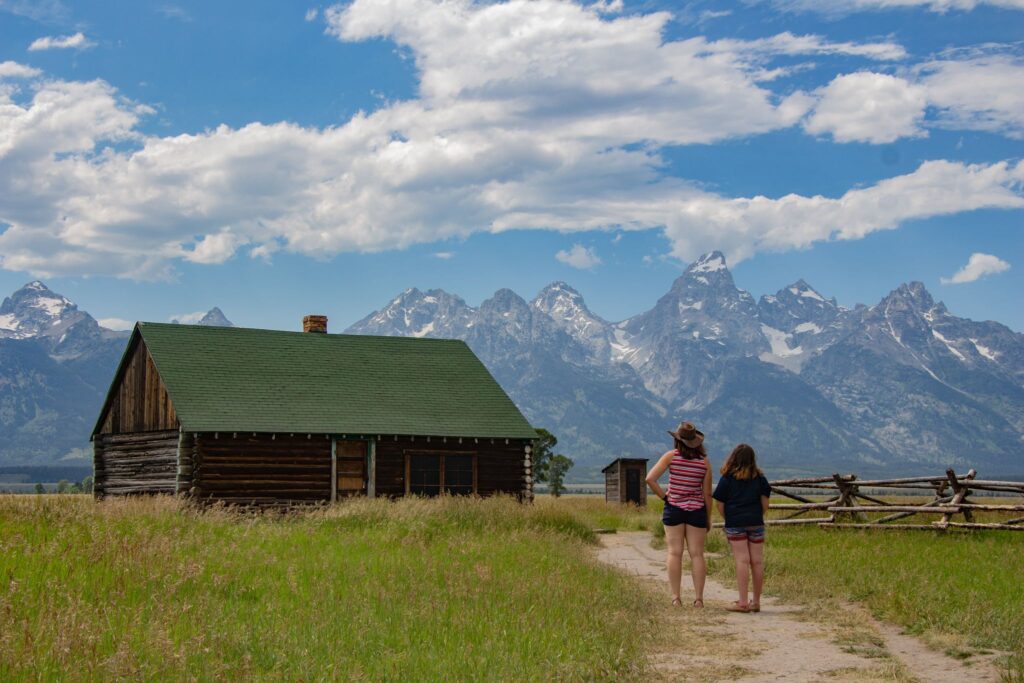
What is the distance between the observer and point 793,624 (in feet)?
38.8

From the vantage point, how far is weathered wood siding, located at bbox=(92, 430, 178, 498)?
30.9 metres

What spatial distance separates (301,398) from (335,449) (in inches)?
84.0

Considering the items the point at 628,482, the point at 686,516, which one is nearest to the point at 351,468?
the point at 628,482

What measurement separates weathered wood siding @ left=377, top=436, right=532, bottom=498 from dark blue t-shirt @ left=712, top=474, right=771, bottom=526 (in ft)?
63.3

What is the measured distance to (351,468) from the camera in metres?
31.4

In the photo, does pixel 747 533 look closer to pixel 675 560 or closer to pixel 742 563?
pixel 742 563

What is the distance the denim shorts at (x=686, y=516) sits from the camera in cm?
1301

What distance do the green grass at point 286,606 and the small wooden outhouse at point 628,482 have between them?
29.9m

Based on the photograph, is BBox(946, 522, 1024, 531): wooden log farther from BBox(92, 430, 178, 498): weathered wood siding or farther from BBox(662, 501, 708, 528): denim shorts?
BBox(92, 430, 178, 498): weathered wood siding

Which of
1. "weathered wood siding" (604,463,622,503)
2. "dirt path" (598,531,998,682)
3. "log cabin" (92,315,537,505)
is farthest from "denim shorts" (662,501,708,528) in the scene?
"weathered wood siding" (604,463,622,503)

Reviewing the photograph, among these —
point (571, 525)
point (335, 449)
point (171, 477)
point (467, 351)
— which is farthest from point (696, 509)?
point (467, 351)

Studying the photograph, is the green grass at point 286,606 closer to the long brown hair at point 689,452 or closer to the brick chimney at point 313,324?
the long brown hair at point 689,452

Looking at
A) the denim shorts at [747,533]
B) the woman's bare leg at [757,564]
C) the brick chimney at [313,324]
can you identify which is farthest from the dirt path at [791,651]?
the brick chimney at [313,324]

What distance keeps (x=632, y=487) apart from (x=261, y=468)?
817 inches
